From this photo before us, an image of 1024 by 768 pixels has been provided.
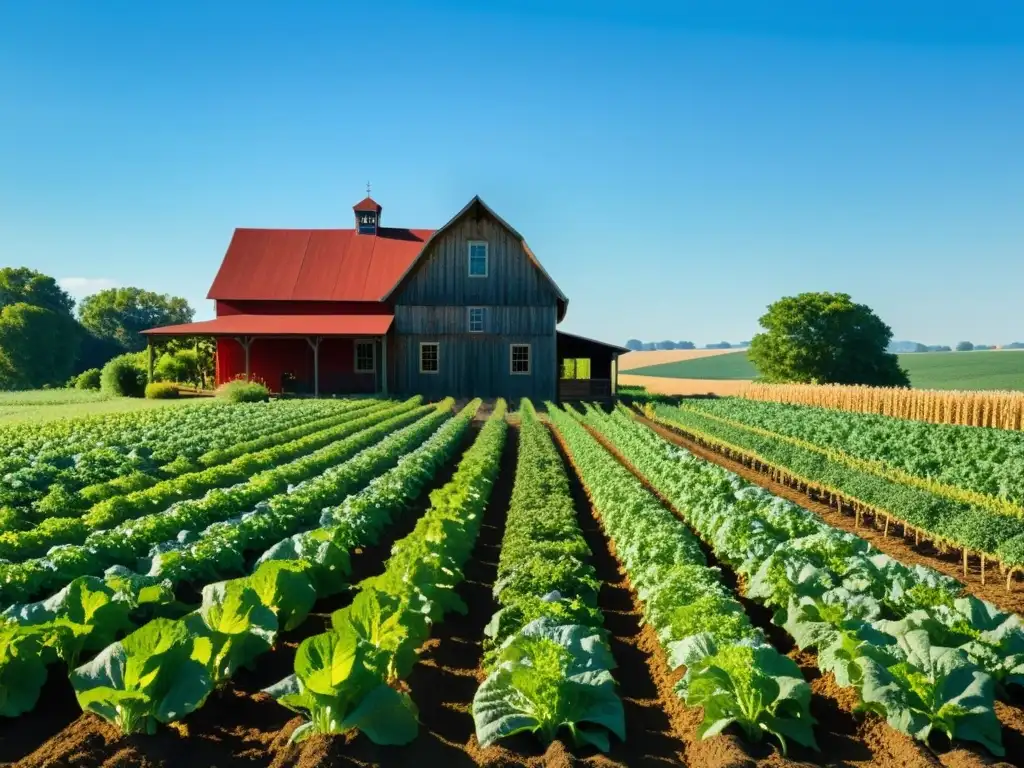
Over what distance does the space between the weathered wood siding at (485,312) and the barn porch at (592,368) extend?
229cm

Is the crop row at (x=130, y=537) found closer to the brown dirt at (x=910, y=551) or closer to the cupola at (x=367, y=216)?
the brown dirt at (x=910, y=551)

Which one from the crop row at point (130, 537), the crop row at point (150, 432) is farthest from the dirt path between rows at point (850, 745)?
the crop row at point (150, 432)

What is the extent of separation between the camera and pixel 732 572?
905cm

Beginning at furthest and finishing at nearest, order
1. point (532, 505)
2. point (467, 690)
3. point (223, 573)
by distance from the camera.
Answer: point (532, 505), point (223, 573), point (467, 690)

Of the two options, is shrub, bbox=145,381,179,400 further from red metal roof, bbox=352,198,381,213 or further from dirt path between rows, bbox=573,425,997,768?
dirt path between rows, bbox=573,425,997,768

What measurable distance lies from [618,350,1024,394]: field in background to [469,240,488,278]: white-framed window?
24594mm

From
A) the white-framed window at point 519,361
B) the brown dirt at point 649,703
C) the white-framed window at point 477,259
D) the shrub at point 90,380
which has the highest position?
the white-framed window at point 477,259

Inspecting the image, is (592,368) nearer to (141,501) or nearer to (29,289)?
(141,501)

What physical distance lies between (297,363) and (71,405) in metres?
9.51

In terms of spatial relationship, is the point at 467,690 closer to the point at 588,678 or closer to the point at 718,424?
the point at 588,678

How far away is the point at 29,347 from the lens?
6194 centimetres

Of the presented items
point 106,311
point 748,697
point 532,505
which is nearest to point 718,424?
point 532,505

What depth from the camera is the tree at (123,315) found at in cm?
8062

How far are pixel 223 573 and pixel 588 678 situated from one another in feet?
15.3
